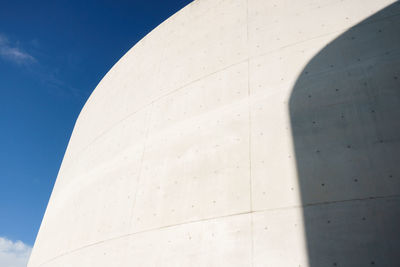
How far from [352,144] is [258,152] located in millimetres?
1309

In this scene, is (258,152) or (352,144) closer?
(352,144)

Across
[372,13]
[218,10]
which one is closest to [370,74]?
[372,13]

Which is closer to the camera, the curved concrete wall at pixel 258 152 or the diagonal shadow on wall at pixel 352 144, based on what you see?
the diagonal shadow on wall at pixel 352 144

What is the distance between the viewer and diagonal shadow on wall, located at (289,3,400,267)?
330 cm

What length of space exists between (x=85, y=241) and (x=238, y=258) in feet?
12.6

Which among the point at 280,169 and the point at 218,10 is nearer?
the point at 280,169

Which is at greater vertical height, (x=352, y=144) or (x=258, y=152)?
(x=258, y=152)

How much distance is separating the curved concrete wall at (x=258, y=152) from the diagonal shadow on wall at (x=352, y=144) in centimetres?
1

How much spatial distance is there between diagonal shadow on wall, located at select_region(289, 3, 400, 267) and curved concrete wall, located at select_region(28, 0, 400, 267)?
0.05 feet

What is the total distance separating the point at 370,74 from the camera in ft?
14.0

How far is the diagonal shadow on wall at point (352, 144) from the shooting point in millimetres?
3297

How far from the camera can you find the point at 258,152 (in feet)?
15.1

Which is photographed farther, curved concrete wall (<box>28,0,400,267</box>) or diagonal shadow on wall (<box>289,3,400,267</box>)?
curved concrete wall (<box>28,0,400,267</box>)

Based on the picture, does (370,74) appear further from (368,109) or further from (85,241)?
(85,241)
